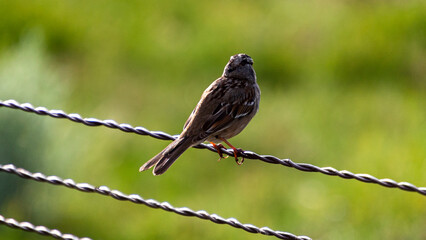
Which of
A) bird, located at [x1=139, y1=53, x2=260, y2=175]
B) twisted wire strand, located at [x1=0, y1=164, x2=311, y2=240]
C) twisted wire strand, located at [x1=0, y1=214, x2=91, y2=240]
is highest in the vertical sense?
bird, located at [x1=139, y1=53, x2=260, y2=175]

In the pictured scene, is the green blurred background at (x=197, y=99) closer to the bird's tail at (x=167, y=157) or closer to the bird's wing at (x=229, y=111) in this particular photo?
the bird's wing at (x=229, y=111)

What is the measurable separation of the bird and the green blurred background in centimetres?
282

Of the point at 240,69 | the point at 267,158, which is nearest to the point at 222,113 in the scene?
the point at 240,69

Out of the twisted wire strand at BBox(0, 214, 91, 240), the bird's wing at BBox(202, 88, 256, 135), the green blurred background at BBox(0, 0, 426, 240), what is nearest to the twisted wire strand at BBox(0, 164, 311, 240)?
the twisted wire strand at BBox(0, 214, 91, 240)

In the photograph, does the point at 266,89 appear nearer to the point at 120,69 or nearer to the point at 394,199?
the point at 120,69

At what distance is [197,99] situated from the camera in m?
12.9

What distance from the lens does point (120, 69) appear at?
14227mm

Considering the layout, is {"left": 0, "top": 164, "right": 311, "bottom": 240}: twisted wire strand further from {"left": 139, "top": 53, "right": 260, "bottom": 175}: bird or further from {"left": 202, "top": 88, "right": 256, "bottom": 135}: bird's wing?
{"left": 202, "top": 88, "right": 256, "bottom": 135}: bird's wing

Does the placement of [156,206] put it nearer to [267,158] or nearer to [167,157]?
[267,158]

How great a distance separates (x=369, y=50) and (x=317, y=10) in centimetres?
168

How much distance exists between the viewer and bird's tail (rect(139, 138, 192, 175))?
5.53 m

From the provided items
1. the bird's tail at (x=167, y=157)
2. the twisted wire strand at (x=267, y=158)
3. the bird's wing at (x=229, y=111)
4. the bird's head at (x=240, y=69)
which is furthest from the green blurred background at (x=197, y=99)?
the twisted wire strand at (x=267, y=158)

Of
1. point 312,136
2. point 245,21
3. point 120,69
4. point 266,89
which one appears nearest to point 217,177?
point 312,136

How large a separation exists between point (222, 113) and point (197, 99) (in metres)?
6.70
